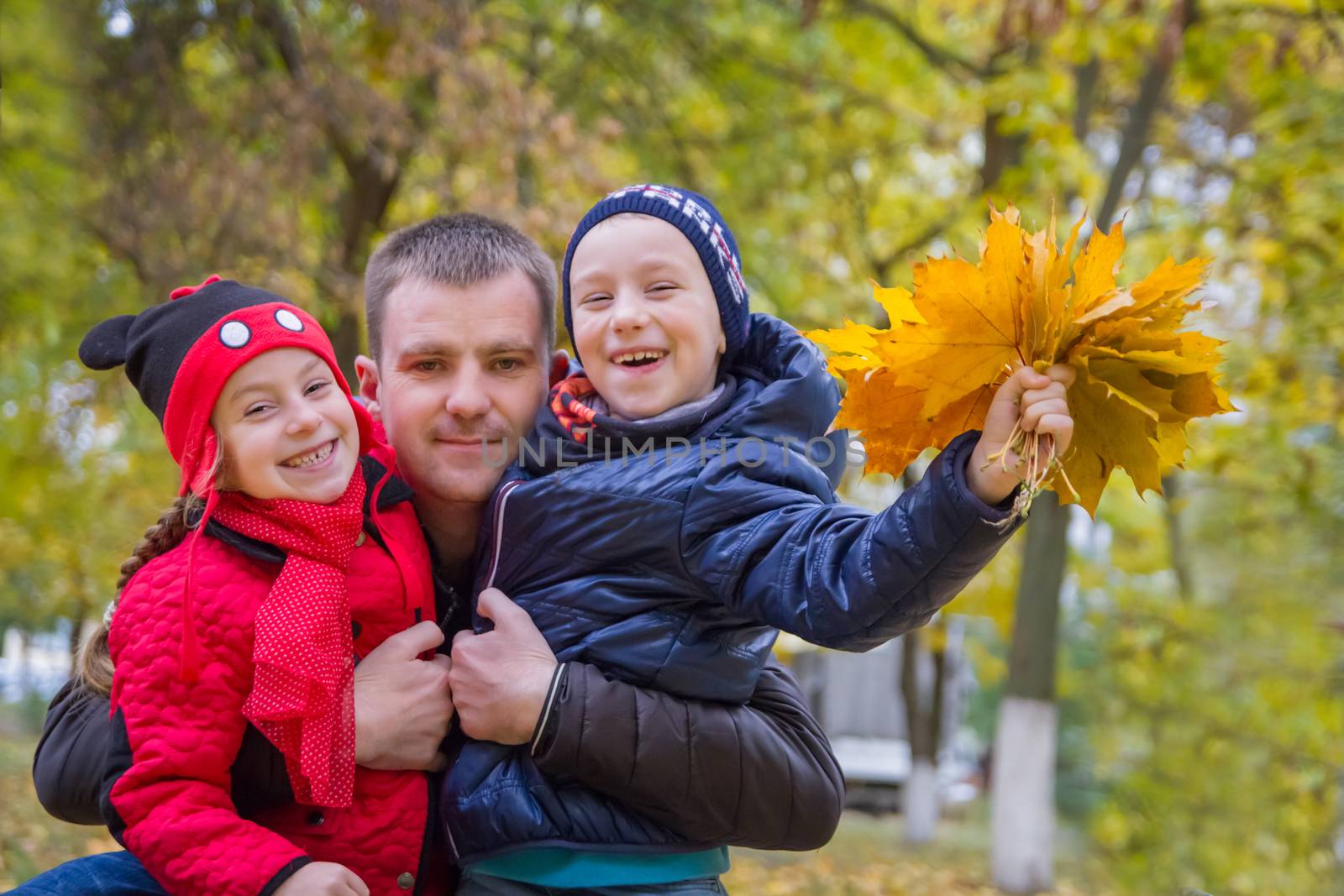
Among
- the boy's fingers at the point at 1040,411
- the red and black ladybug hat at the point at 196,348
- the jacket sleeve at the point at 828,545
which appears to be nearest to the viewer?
the boy's fingers at the point at 1040,411

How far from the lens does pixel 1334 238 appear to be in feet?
28.7

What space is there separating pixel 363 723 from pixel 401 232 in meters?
1.23

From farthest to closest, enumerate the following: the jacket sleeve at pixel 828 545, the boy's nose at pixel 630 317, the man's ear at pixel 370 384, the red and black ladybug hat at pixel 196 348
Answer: the man's ear at pixel 370 384, the boy's nose at pixel 630 317, the red and black ladybug hat at pixel 196 348, the jacket sleeve at pixel 828 545

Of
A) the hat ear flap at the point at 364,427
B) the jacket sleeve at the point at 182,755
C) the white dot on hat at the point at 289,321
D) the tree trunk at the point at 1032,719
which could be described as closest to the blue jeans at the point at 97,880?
the jacket sleeve at the point at 182,755

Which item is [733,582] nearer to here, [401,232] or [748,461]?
[748,461]

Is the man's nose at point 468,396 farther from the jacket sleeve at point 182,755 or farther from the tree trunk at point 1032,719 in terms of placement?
the tree trunk at point 1032,719

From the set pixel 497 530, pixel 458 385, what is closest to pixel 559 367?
pixel 458 385

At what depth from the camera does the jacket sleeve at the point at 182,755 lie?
6.64 feet

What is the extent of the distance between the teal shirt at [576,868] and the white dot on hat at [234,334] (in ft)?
3.57

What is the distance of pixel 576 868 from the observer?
228cm

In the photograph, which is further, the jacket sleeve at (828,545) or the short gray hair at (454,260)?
the short gray hair at (454,260)

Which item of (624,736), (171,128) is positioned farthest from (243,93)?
(624,736)

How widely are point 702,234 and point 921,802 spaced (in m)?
11.9

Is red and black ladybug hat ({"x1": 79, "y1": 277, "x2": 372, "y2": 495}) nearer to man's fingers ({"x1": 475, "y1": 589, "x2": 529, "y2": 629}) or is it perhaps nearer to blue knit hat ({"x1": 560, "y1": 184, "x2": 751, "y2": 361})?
man's fingers ({"x1": 475, "y1": 589, "x2": 529, "y2": 629})
